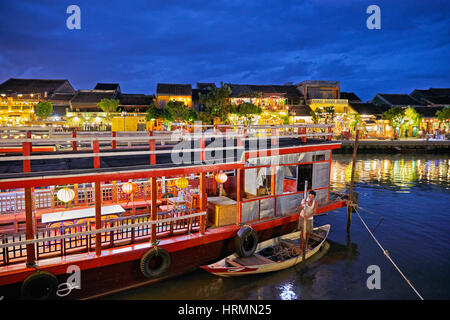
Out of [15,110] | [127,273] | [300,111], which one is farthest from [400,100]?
[15,110]

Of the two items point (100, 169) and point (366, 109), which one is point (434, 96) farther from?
point (100, 169)

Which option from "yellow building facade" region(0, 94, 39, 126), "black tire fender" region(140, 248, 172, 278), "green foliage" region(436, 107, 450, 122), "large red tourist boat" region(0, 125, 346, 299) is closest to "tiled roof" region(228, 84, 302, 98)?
"green foliage" region(436, 107, 450, 122)

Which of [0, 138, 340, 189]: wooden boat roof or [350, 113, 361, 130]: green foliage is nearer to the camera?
[0, 138, 340, 189]: wooden boat roof

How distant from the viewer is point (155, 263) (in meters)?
7.23

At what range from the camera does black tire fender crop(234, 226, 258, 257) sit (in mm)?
8113

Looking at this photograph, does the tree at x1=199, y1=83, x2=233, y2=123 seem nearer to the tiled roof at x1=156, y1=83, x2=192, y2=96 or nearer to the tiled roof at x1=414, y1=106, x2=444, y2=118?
the tiled roof at x1=156, y1=83, x2=192, y2=96

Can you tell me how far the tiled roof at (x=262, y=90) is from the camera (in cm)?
4786

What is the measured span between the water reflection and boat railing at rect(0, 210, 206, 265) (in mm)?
15180

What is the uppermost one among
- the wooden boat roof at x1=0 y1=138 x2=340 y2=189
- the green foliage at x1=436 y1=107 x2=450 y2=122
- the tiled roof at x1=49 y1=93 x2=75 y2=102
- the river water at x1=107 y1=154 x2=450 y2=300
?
the tiled roof at x1=49 y1=93 x2=75 y2=102

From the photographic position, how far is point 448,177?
24016 millimetres

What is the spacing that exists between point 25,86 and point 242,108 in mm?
37316
